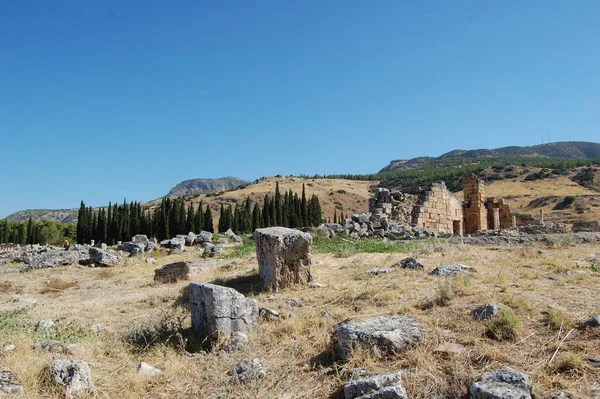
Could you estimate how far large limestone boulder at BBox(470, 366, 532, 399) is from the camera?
3641 mm

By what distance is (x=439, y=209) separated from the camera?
20688mm

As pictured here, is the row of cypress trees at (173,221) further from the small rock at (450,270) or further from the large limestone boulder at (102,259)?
the small rock at (450,270)

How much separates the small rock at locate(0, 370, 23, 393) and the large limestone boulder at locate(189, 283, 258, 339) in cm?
228

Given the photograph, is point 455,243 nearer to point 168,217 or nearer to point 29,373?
point 29,373

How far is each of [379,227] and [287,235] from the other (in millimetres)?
10056

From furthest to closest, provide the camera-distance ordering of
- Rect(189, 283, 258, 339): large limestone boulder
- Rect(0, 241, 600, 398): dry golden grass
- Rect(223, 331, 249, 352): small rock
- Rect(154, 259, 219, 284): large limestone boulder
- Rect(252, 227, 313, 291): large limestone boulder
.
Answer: Rect(154, 259, 219, 284): large limestone boulder < Rect(252, 227, 313, 291): large limestone boulder < Rect(189, 283, 258, 339): large limestone boulder < Rect(223, 331, 249, 352): small rock < Rect(0, 241, 600, 398): dry golden grass

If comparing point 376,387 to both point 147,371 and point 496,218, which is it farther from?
point 496,218

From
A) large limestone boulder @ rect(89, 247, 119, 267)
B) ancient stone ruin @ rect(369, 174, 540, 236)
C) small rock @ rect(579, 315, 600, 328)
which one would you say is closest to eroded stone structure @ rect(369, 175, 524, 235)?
ancient stone ruin @ rect(369, 174, 540, 236)

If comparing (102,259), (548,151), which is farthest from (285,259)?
(548,151)

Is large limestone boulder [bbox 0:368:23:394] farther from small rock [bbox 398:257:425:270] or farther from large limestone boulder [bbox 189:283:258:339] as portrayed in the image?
A: small rock [bbox 398:257:425:270]

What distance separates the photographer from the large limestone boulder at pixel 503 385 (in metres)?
3.64

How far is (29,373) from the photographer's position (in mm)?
4391

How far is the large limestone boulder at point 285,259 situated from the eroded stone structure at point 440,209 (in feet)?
34.9

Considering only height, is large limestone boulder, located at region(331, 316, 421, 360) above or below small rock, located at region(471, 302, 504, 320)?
below
